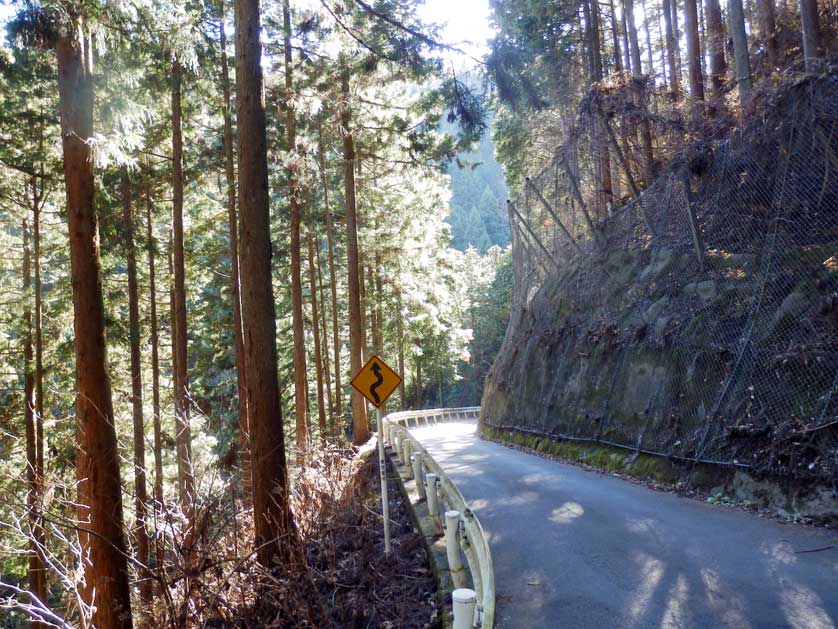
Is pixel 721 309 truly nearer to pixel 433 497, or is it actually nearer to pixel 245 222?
pixel 433 497

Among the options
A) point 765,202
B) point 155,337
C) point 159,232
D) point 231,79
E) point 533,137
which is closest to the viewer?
point 765,202

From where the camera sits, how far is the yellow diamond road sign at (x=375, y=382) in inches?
328

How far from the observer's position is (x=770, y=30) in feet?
58.0

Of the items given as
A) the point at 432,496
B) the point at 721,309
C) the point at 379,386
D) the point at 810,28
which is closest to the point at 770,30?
the point at 810,28

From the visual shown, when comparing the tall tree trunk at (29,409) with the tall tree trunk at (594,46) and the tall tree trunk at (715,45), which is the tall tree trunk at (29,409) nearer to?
the tall tree trunk at (594,46)

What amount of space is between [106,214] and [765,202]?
14.5 metres

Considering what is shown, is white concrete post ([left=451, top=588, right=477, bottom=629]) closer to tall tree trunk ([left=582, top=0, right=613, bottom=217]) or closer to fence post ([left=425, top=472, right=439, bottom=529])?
fence post ([left=425, top=472, right=439, bottom=529])

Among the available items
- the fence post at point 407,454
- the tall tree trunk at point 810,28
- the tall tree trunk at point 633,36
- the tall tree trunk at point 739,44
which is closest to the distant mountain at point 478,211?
the tall tree trunk at point 633,36

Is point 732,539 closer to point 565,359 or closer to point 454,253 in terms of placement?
point 565,359

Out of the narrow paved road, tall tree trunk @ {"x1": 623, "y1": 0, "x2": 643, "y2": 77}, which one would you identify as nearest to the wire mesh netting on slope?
the narrow paved road

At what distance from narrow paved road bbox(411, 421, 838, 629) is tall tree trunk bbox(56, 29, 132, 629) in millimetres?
5404

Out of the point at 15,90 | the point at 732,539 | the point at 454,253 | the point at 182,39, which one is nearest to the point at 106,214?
the point at 15,90

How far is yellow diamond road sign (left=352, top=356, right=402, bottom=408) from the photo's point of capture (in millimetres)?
8336

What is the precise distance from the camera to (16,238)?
72.9ft
